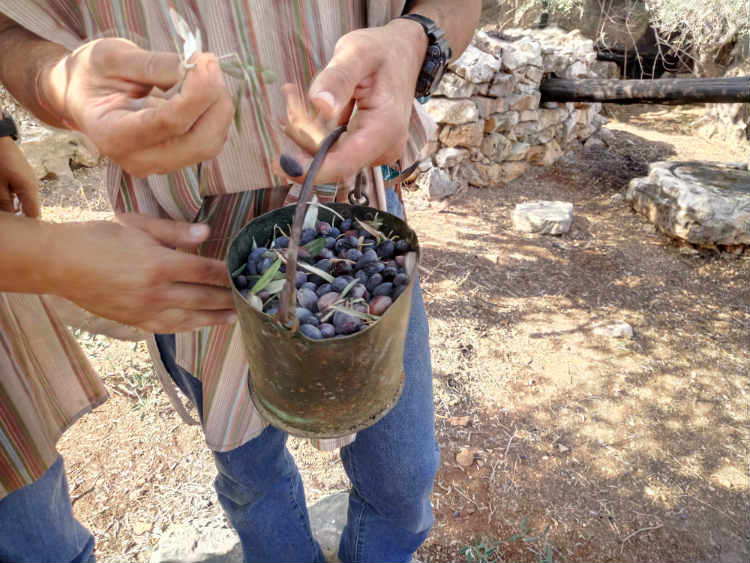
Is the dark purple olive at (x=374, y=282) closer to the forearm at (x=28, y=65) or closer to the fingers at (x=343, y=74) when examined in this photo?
the fingers at (x=343, y=74)

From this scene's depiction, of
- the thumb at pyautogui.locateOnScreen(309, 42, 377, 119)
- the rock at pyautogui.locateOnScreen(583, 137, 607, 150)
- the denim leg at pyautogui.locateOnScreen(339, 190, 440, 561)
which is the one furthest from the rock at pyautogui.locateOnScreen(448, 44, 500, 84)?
the thumb at pyautogui.locateOnScreen(309, 42, 377, 119)

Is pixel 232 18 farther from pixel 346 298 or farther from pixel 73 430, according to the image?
pixel 73 430

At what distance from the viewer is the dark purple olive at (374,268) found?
0.92 metres

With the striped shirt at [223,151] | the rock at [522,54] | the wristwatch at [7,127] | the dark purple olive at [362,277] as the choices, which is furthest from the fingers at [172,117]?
the rock at [522,54]

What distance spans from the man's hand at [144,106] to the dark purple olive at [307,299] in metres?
0.28

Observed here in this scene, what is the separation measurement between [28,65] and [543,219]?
435 cm

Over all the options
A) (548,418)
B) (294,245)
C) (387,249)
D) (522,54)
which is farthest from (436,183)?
(294,245)

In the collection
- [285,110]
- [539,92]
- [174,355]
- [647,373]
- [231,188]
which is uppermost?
[285,110]

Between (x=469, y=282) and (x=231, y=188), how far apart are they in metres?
3.14

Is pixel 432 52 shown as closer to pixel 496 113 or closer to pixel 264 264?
pixel 264 264

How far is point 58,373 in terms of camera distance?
50.0 inches

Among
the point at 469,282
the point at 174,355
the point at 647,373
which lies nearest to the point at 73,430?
the point at 174,355

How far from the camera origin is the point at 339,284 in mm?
916

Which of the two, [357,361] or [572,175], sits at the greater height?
[357,361]
